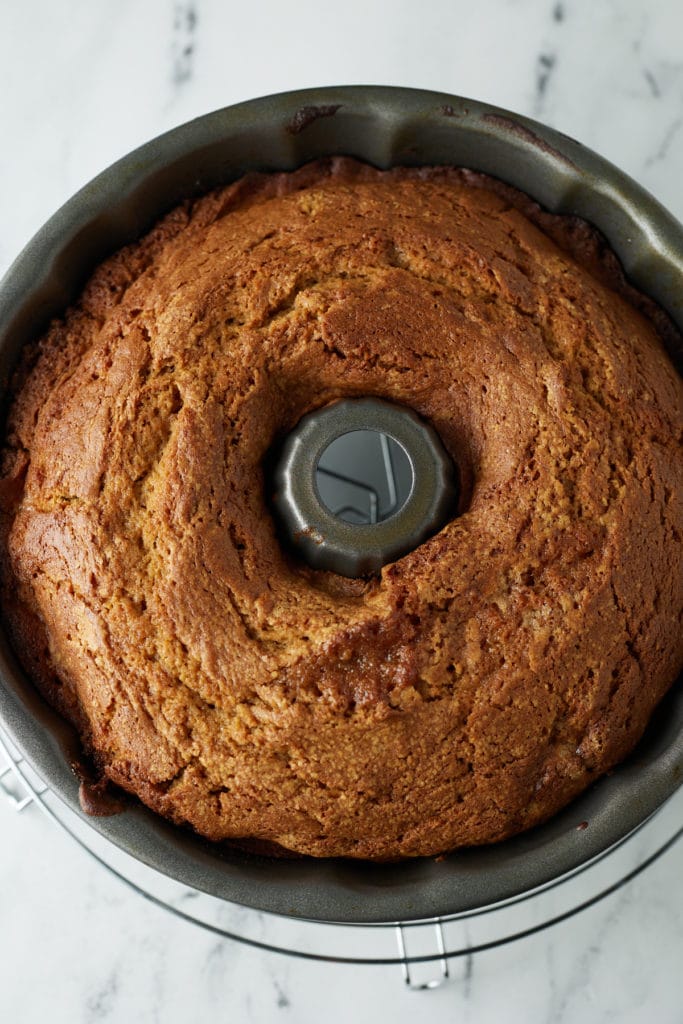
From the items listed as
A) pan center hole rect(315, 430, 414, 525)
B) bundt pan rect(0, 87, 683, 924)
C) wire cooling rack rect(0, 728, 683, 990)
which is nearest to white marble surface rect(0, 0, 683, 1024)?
wire cooling rack rect(0, 728, 683, 990)

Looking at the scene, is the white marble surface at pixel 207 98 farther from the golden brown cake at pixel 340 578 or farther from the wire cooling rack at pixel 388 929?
the golden brown cake at pixel 340 578

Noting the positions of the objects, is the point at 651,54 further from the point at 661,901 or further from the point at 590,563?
the point at 661,901

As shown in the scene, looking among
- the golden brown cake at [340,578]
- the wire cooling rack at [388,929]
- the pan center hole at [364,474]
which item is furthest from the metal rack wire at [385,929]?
the golden brown cake at [340,578]

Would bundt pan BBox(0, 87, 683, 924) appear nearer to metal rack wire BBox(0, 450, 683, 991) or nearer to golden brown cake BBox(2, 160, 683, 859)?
golden brown cake BBox(2, 160, 683, 859)

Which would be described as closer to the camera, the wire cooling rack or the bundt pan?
the bundt pan

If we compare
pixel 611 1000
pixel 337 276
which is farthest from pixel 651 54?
pixel 611 1000

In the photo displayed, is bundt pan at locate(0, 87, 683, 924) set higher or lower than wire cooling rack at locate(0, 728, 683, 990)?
higher

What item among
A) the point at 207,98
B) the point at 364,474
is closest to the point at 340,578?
the point at 364,474
